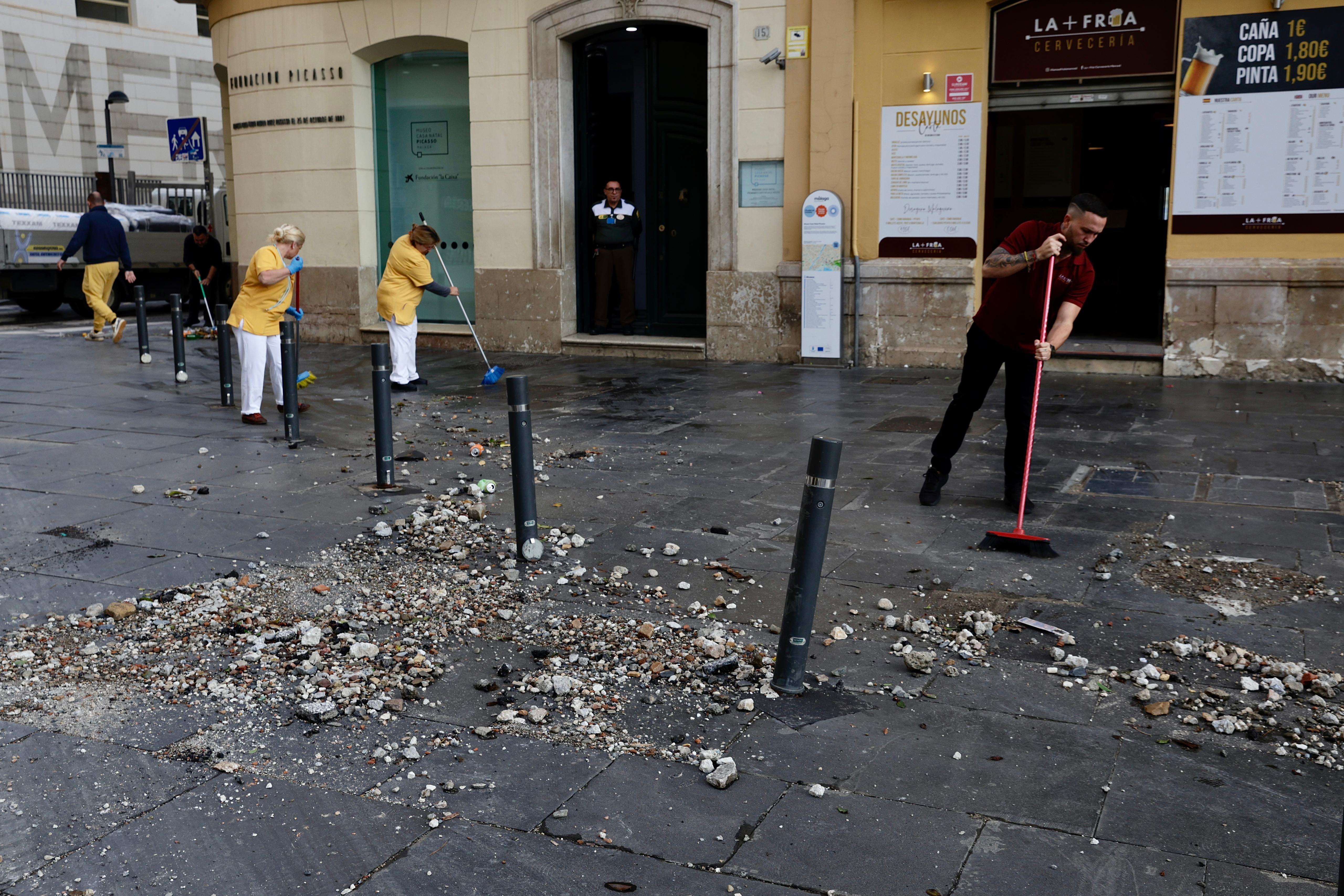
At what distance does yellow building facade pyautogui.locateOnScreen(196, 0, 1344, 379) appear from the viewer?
1167 centimetres

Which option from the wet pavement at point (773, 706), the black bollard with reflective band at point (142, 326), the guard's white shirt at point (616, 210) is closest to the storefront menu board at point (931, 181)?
the guard's white shirt at point (616, 210)

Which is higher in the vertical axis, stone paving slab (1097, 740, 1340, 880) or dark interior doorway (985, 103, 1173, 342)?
dark interior doorway (985, 103, 1173, 342)

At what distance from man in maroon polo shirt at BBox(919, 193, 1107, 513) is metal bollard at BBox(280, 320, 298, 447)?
458 cm

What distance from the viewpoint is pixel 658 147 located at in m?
14.9

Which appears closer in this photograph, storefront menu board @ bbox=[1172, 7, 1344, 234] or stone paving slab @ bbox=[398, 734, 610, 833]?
stone paving slab @ bbox=[398, 734, 610, 833]

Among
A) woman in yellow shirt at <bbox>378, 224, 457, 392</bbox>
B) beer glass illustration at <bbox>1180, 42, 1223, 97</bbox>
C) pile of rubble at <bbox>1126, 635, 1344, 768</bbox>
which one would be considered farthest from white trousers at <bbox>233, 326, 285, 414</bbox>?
beer glass illustration at <bbox>1180, 42, 1223, 97</bbox>

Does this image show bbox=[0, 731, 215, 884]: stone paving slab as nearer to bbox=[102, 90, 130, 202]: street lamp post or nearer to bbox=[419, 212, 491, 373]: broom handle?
bbox=[419, 212, 491, 373]: broom handle

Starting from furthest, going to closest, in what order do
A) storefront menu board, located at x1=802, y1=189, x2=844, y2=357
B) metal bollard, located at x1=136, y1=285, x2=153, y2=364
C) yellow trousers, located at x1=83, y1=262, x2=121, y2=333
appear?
1. yellow trousers, located at x1=83, y1=262, x2=121, y2=333
2. metal bollard, located at x1=136, y1=285, x2=153, y2=364
3. storefront menu board, located at x1=802, y1=189, x2=844, y2=357

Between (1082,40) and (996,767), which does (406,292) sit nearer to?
(1082,40)

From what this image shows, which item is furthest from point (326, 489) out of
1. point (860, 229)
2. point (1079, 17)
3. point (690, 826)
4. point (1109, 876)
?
point (1079, 17)

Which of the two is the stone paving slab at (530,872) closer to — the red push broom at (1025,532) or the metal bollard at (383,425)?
the red push broom at (1025,532)

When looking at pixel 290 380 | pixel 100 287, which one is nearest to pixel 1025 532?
pixel 290 380

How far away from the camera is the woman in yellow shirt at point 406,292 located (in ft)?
38.7

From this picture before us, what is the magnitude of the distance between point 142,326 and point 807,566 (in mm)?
11714
